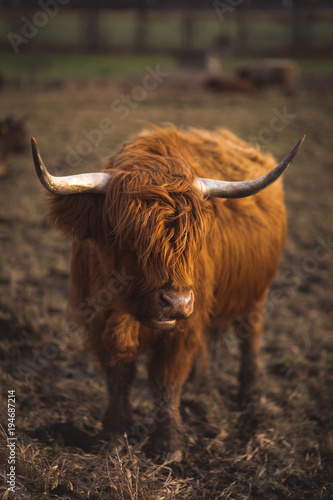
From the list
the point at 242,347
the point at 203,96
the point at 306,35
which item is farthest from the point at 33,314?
the point at 306,35

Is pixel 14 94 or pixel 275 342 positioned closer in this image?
pixel 275 342

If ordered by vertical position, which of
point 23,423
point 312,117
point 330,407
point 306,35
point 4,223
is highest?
point 23,423

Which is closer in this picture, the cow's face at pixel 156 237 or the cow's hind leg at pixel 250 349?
the cow's face at pixel 156 237

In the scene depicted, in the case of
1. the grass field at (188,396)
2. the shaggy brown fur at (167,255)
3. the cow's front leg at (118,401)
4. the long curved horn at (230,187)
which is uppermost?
the long curved horn at (230,187)

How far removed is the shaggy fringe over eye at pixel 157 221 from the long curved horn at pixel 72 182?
2.2 inches

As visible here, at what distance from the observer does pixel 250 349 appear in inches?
137

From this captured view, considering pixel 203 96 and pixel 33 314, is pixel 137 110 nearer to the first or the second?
pixel 203 96

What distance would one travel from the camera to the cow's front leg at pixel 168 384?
260cm

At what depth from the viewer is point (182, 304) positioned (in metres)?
1.99

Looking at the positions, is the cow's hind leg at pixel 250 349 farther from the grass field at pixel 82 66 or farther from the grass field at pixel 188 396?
the grass field at pixel 82 66

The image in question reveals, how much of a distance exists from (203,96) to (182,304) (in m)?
16.3

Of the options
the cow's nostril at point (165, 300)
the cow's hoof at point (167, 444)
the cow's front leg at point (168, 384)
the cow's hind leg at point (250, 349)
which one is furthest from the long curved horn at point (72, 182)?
the cow's hind leg at point (250, 349)

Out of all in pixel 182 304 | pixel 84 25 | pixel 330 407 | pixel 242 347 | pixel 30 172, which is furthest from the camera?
pixel 84 25

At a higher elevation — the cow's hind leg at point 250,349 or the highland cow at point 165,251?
the highland cow at point 165,251
